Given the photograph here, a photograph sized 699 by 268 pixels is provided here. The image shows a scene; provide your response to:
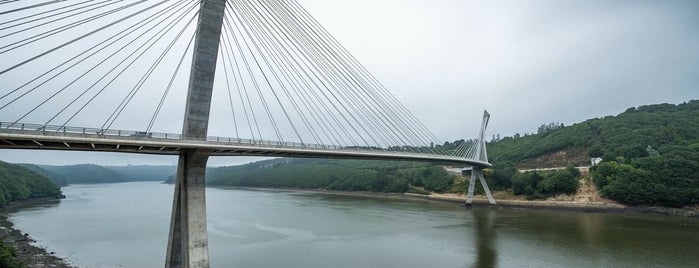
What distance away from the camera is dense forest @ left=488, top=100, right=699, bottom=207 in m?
36.2

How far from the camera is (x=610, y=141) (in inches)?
2080

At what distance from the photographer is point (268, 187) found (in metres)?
104

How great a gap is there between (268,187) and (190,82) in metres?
91.3

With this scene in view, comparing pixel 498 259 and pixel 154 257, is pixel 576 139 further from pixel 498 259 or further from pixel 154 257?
pixel 154 257

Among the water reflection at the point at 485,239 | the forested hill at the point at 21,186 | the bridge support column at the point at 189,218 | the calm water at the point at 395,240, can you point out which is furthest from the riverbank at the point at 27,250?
the water reflection at the point at 485,239

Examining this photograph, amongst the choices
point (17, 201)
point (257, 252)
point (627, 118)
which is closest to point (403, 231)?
point (257, 252)

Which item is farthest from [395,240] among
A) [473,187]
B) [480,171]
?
[480,171]

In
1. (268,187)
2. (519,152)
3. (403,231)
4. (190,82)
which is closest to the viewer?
(190,82)

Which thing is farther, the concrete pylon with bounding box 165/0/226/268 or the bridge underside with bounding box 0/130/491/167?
the concrete pylon with bounding box 165/0/226/268

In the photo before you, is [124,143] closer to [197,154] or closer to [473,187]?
[197,154]

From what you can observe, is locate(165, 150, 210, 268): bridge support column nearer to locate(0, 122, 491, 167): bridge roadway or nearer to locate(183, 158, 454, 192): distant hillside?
locate(0, 122, 491, 167): bridge roadway

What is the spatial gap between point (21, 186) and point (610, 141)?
80.8m

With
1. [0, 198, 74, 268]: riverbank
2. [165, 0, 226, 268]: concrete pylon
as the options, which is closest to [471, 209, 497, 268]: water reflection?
[165, 0, 226, 268]: concrete pylon

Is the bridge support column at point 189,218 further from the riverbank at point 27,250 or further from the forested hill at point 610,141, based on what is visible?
the forested hill at point 610,141
